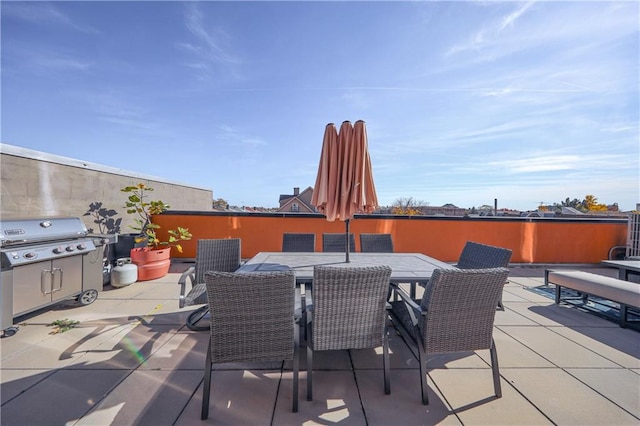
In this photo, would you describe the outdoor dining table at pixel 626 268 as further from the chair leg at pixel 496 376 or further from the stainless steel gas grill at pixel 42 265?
the stainless steel gas grill at pixel 42 265

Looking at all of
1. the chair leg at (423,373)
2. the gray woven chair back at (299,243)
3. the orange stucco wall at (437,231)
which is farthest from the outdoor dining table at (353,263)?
the orange stucco wall at (437,231)

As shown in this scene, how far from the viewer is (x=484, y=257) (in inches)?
110

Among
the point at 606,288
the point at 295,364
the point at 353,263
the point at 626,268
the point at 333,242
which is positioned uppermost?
the point at 333,242

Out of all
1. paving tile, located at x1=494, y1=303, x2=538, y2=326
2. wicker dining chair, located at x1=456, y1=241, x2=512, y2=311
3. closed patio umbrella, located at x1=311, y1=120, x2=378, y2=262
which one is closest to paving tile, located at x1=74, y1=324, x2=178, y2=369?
closed patio umbrella, located at x1=311, y1=120, x2=378, y2=262

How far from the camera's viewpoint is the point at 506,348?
238 cm

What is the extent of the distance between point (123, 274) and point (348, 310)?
4.08 metres

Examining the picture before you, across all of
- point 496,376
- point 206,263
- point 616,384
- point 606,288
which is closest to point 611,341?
point 606,288

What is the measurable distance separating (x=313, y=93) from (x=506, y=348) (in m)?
7.00

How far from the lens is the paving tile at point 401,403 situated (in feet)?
4.92

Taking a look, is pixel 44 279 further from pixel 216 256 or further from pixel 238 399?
pixel 238 399

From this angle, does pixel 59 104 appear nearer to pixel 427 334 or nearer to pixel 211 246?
pixel 211 246

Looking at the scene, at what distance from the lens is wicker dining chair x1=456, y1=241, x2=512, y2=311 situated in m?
2.55

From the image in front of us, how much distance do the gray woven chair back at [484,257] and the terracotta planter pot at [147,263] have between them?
16.4 ft

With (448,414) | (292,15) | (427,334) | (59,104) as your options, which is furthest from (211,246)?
(59,104)
